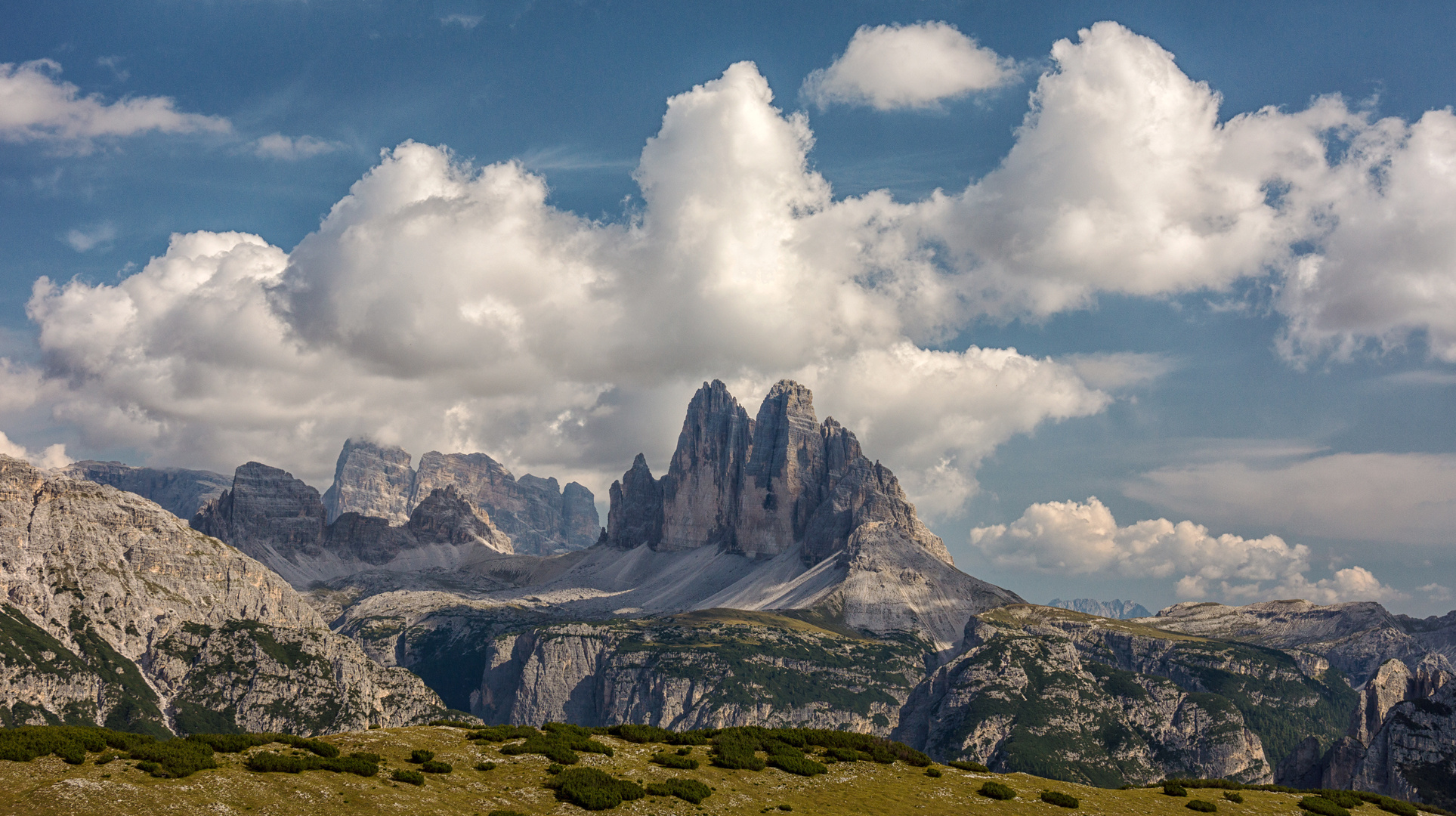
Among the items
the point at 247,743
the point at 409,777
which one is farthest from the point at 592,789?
the point at 247,743

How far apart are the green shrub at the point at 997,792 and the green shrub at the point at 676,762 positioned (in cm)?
1941

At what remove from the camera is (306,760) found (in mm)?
63656

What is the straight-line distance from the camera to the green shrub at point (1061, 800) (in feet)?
229

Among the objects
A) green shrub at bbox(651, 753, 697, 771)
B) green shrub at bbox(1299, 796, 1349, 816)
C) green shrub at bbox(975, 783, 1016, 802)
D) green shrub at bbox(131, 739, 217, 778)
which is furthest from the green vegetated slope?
green shrub at bbox(1299, 796, 1349, 816)

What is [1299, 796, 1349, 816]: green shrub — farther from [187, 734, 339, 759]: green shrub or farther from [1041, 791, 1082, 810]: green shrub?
[187, 734, 339, 759]: green shrub

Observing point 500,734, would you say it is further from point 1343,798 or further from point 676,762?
point 1343,798

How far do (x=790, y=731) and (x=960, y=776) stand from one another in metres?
13.7

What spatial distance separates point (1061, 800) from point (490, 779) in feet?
123

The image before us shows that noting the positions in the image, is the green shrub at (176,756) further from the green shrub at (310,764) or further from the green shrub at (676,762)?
the green shrub at (676,762)

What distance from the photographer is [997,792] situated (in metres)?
70.3

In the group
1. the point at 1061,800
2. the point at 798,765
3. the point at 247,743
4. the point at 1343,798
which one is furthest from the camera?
the point at 1343,798

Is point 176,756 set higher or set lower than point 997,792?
lower

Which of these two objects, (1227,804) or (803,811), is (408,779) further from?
(1227,804)

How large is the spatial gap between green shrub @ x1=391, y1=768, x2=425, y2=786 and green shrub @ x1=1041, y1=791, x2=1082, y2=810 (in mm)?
40487
